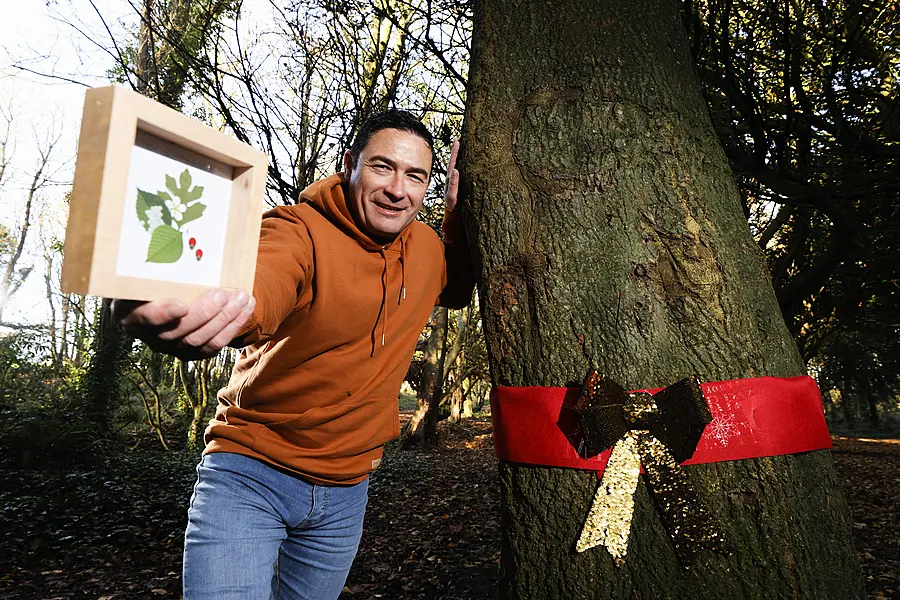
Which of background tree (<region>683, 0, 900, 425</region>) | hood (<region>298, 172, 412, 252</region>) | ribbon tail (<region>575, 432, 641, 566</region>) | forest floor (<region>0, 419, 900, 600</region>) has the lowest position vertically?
forest floor (<region>0, 419, 900, 600</region>)

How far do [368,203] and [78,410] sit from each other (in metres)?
10.1

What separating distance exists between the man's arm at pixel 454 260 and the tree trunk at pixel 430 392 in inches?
397

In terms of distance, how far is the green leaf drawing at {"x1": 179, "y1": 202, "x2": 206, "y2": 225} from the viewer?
1.12 meters

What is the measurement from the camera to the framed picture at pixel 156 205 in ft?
3.10

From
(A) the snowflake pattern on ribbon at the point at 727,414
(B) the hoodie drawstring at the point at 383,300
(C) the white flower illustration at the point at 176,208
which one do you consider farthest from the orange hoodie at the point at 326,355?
(A) the snowflake pattern on ribbon at the point at 727,414

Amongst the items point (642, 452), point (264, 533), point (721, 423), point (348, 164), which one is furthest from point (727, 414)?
point (348, 164)

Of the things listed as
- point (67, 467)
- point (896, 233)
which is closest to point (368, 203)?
point (896, 233)

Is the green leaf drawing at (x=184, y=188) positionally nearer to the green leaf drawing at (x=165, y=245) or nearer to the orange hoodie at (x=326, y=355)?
the green leaf drawing at (x=165, y=245)

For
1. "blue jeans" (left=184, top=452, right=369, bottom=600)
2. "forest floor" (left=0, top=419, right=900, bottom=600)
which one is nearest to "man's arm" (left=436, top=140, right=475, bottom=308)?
"blue jeans" (left=184, top=452, right=369, bottom=600)

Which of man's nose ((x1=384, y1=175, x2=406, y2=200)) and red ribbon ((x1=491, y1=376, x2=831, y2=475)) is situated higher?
man's nose ((x1=384, y1=175, x2=406, y2=200))

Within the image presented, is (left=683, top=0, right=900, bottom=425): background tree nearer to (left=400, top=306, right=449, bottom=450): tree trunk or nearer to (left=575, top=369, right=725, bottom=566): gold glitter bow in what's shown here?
(left=575, top=369, right=725, bottom=566): gold glitter bow

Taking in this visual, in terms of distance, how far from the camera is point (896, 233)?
20.0ft

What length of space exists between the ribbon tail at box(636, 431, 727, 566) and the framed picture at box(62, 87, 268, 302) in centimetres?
104

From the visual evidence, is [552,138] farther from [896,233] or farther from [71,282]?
[896,233]
